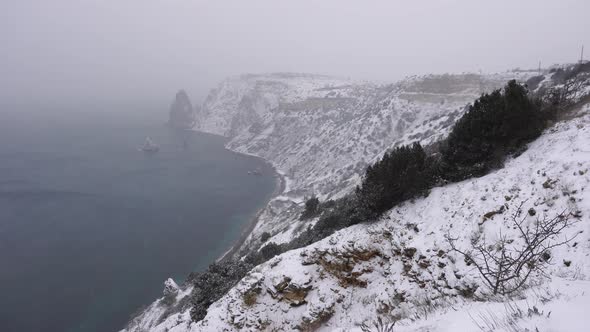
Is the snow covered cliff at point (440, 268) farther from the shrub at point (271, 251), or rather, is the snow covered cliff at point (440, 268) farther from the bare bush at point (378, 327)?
the shrub at point (271, 251)

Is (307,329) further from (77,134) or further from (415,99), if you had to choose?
(77,134)

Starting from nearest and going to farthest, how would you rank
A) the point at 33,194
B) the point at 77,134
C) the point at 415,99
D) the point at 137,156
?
the point at 415,99 < the point at 33,194 < the point at 137,156 < the point at 77,134

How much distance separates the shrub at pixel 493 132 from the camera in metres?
16.0

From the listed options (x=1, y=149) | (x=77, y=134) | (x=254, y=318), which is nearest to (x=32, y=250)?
(x=254, y=318)

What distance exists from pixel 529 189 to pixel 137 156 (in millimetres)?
143514

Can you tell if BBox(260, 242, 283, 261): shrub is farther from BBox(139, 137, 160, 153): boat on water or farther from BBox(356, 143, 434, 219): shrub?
BBox(139, 137, 160, 153): boat on water

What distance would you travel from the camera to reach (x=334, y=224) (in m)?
23.5

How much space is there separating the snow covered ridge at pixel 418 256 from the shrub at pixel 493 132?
0.83m

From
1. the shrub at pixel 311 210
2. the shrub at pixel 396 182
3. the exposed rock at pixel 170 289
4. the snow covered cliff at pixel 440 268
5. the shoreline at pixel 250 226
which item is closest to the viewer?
the snow covered cliff at pixel 440 268

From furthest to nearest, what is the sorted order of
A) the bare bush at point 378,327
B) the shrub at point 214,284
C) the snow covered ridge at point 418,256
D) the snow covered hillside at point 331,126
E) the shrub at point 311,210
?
the snow covered hillside at point 331,126, the shrub at point 311,210, the shrub at point 214,284, the snow covered ridge at point 418,256, the bare bush at point 378,327

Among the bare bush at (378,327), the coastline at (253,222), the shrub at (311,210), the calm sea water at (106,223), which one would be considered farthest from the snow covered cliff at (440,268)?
the calm sea water at (106,223)

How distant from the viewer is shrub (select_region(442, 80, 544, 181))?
16.0m

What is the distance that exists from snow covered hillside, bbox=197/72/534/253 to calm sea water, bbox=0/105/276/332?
447 inches

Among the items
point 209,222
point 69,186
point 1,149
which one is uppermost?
point 1,149
